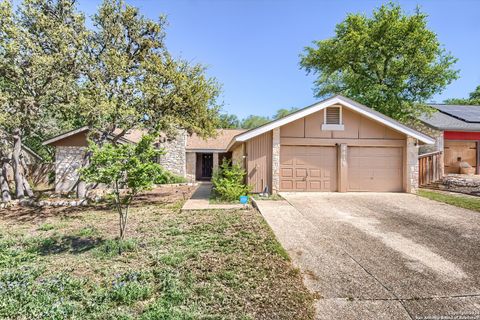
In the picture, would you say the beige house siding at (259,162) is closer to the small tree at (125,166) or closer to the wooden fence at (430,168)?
the small tree at (125,166)

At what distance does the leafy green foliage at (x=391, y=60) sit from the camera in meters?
18.2

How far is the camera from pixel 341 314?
119 inches

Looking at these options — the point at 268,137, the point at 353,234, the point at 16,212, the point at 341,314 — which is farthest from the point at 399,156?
the point at 16,212

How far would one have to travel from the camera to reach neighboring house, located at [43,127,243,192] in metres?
15.5

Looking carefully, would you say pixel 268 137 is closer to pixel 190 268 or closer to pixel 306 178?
pixel 306 178

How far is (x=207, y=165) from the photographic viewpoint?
898 inches

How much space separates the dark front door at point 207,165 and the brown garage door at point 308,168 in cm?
1203

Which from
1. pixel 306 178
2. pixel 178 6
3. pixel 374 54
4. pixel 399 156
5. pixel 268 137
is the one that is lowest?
pixel 306 178

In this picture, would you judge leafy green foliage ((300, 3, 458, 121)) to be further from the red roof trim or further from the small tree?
the small tree

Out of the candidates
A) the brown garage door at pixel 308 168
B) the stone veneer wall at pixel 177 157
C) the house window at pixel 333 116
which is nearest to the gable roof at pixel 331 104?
the house window at pixel 333 116

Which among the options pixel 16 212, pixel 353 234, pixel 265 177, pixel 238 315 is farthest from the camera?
pixel 265 177

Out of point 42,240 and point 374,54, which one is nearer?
point 42,240

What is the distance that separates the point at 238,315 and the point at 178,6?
489 inches

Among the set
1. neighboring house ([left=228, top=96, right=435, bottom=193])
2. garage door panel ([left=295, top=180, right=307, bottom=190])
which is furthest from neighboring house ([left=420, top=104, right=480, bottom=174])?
garage door panel ([left=295, top=180, right=307, bottom=190])
